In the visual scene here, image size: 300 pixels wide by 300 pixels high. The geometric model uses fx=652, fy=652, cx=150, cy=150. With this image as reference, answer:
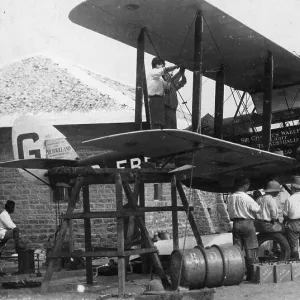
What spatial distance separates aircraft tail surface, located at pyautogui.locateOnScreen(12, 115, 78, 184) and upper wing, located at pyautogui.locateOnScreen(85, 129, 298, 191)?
1.94m

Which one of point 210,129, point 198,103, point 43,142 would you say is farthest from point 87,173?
point 210,129

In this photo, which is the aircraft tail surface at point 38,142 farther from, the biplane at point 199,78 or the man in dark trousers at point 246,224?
the man in dark trousers at point 246,224

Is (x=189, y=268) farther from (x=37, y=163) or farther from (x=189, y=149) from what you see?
(x=37, y=163)

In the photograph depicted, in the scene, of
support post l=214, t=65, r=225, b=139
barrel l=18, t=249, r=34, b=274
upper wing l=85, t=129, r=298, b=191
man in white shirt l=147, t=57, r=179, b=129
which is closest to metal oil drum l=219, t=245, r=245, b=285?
upper wing l=85, t=129, r=298, b=191

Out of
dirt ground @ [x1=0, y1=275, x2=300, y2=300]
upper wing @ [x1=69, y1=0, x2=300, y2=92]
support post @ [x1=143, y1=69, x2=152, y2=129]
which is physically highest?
upper wing @ [x1=69, y1=0, x2=300, y2=92]

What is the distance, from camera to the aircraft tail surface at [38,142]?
12.9 m

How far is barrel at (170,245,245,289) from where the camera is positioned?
33.0ft

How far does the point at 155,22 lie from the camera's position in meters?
11.8

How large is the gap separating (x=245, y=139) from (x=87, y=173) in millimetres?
4434

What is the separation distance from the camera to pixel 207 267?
10219 mm

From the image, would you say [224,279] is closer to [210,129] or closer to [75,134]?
[210,129]

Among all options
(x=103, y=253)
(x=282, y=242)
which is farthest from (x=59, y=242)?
(x=282, y=242)

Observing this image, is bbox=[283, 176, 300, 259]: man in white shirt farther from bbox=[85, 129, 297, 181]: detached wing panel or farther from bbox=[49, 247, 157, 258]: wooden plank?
bbox=[49, 247, 157, 258]: wooden plank

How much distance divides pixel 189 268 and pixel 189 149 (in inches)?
72.7
